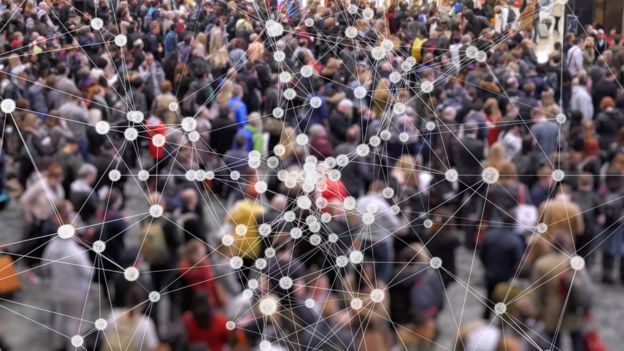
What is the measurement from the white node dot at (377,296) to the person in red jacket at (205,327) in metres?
0.86

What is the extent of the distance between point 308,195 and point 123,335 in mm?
1684

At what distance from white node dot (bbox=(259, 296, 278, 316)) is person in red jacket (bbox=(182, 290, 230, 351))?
11.7 inches

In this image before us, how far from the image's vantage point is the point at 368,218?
5.82 metres

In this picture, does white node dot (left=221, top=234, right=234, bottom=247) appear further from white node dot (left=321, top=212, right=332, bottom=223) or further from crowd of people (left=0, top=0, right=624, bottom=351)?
white node dot (left=321, top=212, right=332, bottom=223)

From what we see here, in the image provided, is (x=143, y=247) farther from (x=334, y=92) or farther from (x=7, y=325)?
(x=334, y=92)

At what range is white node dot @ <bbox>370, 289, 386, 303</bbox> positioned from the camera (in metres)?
5.25

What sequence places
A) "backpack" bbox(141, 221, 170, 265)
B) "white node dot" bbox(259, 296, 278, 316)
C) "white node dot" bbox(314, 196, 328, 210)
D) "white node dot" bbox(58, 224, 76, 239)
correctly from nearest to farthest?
"white node dot" bbox(58, 224, 76, 239)
"white node dot" bbox(259, 296, 278, 316)
"backpack" bbox(141, 221, 170, 265)
"white node dot" bbox(314, 196, 328, 210)

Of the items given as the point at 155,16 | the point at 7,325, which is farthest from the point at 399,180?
the point at 155,16

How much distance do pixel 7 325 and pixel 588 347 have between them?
3.60 metres

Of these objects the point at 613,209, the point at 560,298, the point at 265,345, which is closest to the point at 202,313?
the point at 265,345

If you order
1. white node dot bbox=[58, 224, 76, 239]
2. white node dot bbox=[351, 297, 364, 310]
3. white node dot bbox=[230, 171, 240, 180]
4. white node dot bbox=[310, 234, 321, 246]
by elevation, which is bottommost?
white node dot bbox=[230, 171, 240, 180]

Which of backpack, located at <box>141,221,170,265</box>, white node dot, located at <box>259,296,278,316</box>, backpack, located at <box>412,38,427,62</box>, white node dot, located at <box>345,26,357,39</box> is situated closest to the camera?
white node dot, located at <box>259,296,278,316</box>

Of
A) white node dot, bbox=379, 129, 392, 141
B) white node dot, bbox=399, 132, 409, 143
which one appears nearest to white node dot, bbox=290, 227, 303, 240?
white node dot, bbox=379, 129, 392, 141

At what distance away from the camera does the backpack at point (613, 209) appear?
6746mm
